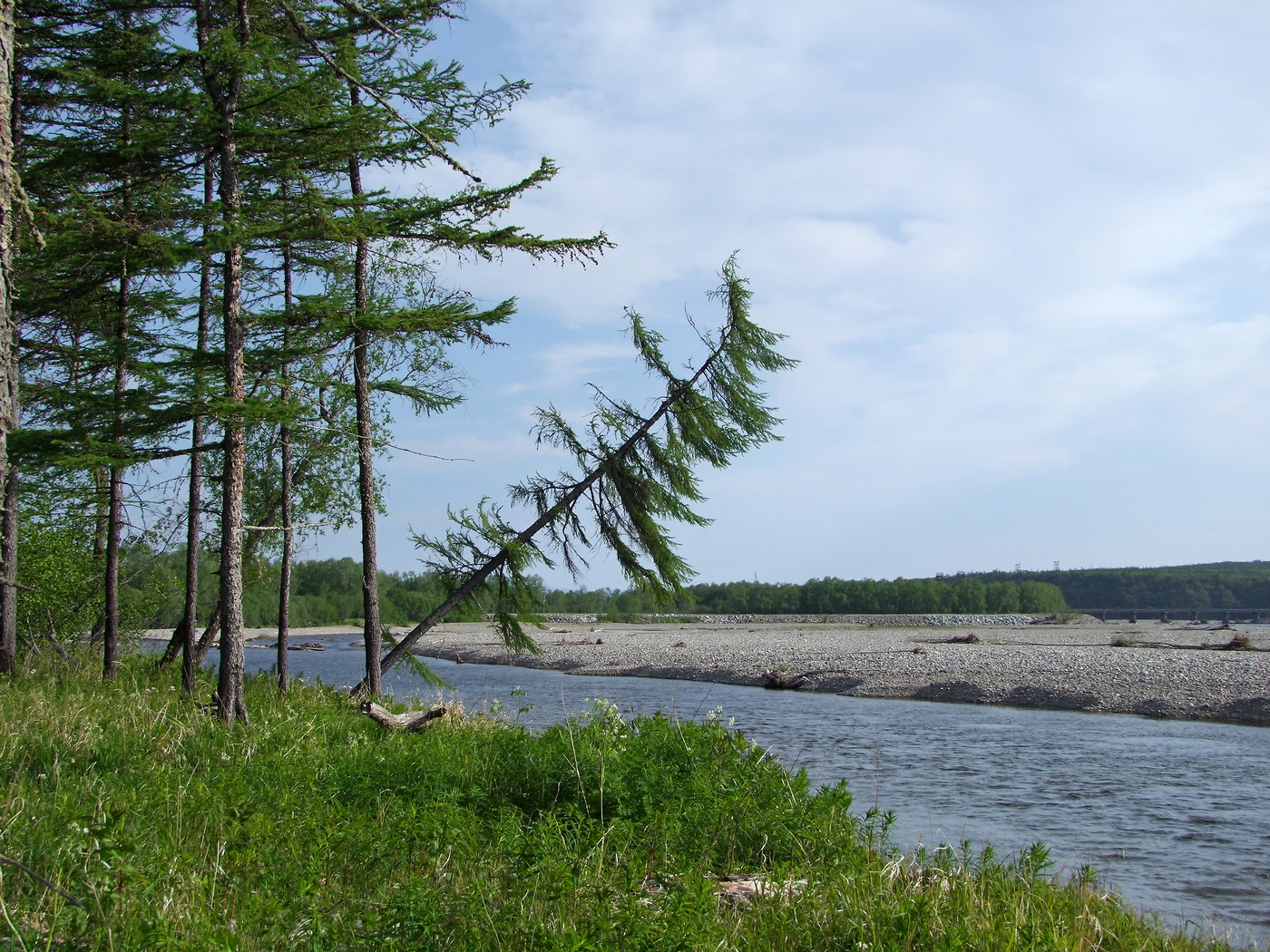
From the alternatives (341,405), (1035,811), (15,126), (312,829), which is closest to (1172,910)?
(1035,811)

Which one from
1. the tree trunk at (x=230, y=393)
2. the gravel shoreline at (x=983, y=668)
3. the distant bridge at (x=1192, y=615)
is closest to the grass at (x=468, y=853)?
the tree trunk at (x=230, y=393)

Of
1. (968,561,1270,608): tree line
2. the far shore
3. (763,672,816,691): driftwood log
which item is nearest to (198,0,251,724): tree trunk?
the far shore

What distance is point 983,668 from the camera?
29.3m

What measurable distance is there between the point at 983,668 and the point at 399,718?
75.6 feet

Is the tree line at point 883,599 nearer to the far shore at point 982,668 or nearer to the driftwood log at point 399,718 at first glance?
the far shore at point 982,668

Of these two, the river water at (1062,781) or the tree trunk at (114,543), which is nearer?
the river water at (1062,781)

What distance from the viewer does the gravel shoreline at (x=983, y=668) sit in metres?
22.2

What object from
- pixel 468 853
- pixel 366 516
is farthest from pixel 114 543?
pixel 468 853

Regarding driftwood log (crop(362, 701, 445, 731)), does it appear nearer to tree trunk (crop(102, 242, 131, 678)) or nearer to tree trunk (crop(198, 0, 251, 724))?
tree trunk (crop(198, 0, 251, 724))

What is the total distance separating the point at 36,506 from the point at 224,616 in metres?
7.51

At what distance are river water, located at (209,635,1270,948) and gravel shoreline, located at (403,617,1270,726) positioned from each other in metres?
1.76

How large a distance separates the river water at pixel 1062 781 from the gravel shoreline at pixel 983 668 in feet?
5.78

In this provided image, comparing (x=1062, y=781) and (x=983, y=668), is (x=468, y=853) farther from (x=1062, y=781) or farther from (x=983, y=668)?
(x=983, y=668)

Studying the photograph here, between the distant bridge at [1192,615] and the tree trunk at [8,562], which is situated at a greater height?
the tree trunk at [8,562]
